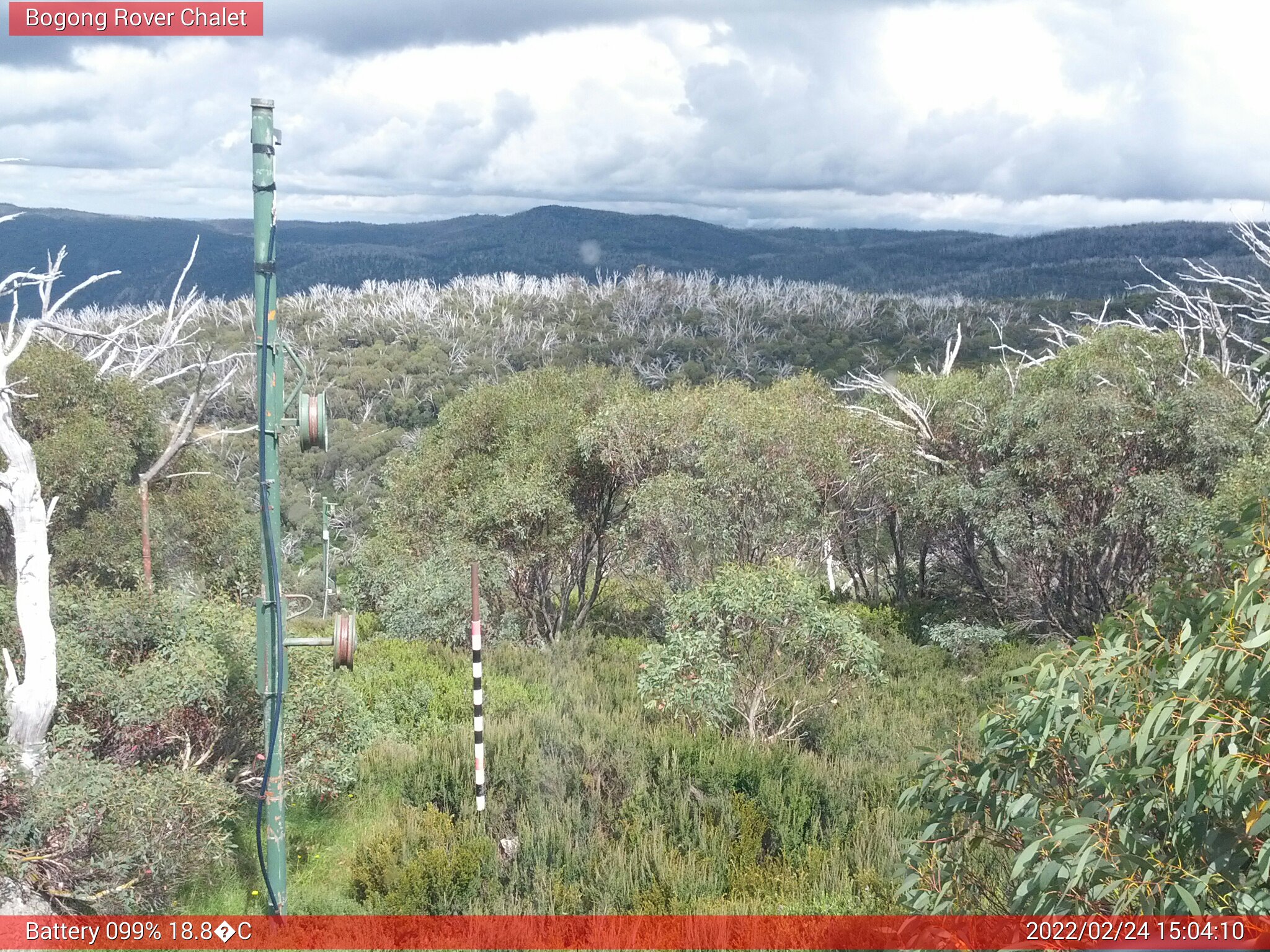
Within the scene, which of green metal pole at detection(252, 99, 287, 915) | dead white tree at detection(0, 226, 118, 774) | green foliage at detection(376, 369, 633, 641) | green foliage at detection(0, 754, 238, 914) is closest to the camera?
green metal pole at detection(252, 99, 287, 915)

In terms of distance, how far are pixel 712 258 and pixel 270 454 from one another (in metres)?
199

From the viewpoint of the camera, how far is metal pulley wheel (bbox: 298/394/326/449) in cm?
605

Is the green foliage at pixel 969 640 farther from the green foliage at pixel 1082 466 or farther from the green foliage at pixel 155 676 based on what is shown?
the green foliage at pixel 155 676

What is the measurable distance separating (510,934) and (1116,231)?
156 m

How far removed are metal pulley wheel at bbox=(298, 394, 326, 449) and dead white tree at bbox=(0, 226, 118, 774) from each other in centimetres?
282

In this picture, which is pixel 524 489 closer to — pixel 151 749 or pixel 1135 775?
pixel 151 749

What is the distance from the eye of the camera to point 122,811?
6.77m

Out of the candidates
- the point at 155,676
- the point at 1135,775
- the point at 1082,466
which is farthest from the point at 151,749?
the point at 1082,466

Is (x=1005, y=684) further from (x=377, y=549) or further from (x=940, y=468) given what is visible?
(x=377, y=549)

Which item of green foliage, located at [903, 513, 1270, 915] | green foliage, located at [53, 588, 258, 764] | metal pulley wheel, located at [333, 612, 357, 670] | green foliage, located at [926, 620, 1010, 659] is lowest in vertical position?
green foliage, located at [926, 620, 1010, 659]

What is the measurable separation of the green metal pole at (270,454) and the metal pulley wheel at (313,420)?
0.48 ft

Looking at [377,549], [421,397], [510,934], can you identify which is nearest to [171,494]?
[377,549]
